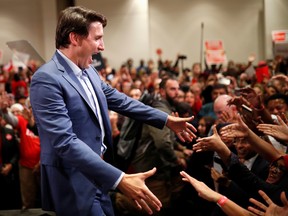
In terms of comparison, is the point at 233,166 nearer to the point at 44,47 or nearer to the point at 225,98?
the point at 225,98

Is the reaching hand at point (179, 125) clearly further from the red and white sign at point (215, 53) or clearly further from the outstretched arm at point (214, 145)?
the red and white sign at point (215, 53)

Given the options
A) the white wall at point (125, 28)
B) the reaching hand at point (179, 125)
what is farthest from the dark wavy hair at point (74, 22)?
the white wall at point (125, 28)

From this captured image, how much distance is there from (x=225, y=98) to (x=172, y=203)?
112 centimetres

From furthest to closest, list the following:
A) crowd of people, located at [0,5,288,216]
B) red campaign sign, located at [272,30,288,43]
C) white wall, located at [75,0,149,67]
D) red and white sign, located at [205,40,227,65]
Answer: white wall, located at [75,0,149,67], red campaign sign, located at [272,30,288,43], red and white sign, located at [205,40,227,65], crowd of people, located at [0,5,288,216]

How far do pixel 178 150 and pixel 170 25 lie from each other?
1096 centimetres

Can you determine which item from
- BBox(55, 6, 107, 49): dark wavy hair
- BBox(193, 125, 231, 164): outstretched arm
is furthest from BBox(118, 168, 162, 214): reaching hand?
BBox(193, 125, 231, 164): outstretched arm

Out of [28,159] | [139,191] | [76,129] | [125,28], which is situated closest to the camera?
[139,191]

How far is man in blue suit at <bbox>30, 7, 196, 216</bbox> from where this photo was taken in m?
1.71

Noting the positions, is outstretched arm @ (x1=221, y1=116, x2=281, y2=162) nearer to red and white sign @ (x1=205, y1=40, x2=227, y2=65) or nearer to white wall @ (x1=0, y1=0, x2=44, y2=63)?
red and white sign @ (x1=205, y1=40, x2=227, y2=65)

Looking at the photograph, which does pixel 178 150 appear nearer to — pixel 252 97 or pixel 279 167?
pixel 252 97

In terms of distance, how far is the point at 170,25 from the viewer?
49.4 feet

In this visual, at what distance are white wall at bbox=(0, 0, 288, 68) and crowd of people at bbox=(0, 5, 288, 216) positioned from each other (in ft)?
21.2

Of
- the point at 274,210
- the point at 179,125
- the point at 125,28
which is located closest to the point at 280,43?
the point at 125,28

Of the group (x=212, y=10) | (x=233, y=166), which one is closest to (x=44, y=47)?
(x=212, y=10)
